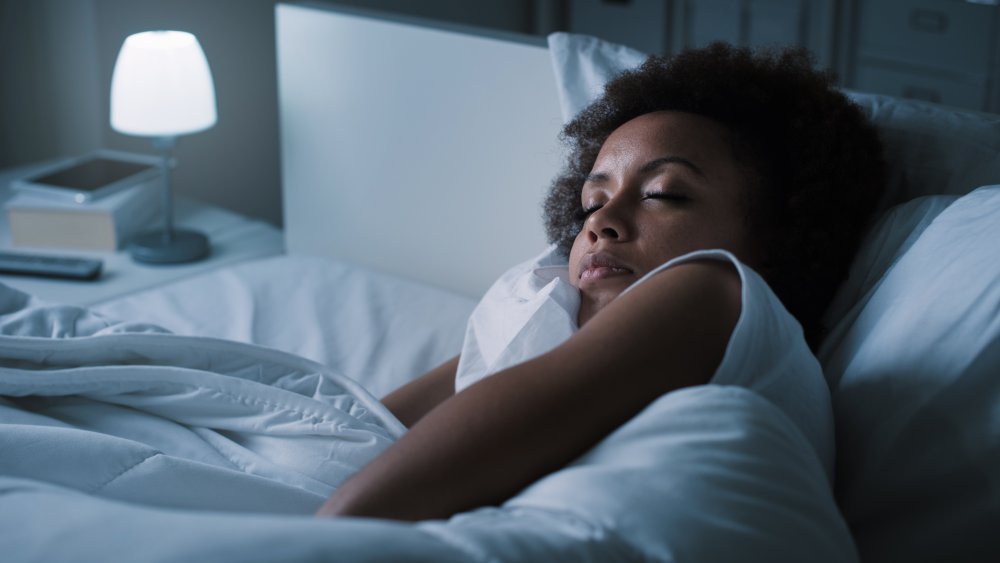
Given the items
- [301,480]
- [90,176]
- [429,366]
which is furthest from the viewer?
[90,176]

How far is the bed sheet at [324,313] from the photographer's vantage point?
1394 millimetres

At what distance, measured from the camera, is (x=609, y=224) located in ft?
2.99

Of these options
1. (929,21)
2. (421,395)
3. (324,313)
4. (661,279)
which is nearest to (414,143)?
(324,313)

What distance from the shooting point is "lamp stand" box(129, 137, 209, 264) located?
5.84 feet

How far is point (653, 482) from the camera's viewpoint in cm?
61

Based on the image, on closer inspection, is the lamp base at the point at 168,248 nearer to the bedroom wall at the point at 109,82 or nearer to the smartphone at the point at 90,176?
the smartphone at the point at 90,176

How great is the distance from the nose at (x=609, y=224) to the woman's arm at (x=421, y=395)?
0.31 metres

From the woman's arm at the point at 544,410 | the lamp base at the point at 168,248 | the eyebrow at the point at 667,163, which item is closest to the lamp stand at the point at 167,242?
the lamp base at the point at 168,248

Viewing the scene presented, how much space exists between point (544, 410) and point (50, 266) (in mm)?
1279

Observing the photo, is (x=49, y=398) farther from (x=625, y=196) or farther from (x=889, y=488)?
(x=889, y=488)

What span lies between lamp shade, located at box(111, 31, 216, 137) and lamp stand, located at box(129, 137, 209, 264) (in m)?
0.07

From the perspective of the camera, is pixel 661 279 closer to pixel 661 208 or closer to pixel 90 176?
pixel 661 208

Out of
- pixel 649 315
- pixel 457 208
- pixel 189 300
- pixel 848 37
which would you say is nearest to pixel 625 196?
pixel 649 315

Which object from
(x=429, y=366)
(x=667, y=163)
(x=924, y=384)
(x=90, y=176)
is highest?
(x=667, y=163)
